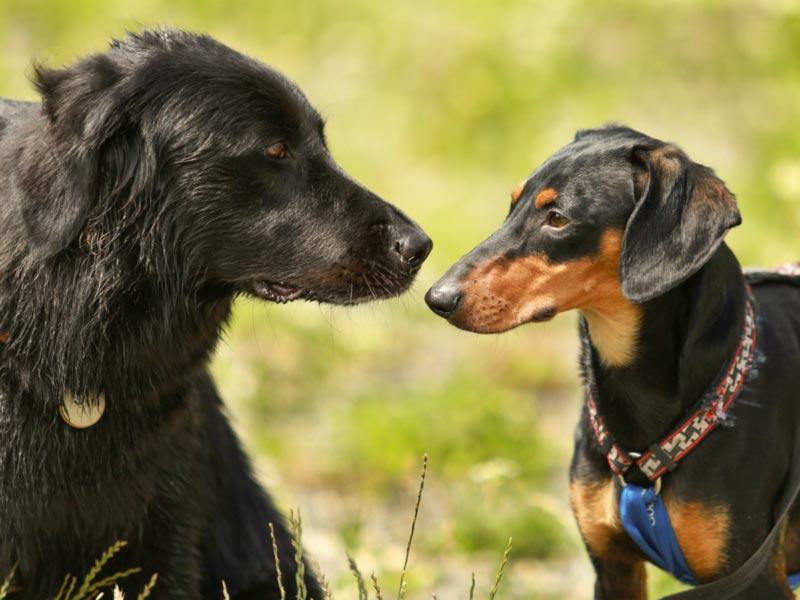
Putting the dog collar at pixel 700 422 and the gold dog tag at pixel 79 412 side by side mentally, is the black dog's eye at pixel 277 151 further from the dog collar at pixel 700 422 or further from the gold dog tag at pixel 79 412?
the dog collar at pixel 700 422

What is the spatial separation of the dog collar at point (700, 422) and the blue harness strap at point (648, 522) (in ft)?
0.15

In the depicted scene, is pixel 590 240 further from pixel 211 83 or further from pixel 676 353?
pixel 211 83

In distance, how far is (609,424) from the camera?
3461mm

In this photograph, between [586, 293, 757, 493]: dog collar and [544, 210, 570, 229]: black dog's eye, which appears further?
[544, 210, 570, 229]: black dog's eye

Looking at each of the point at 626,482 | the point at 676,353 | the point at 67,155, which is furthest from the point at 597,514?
the point at 67,155

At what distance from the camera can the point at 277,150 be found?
336 cm

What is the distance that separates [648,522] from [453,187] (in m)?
6.00

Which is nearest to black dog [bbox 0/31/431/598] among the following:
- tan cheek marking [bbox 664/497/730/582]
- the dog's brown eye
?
the dog's brown eye

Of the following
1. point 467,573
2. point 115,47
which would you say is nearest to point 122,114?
point 115,47

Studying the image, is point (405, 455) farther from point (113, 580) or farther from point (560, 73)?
point (560, 73)

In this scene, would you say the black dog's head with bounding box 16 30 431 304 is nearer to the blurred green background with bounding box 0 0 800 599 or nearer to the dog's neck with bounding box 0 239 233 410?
the dog's neck with bounding box 0 239 233 410

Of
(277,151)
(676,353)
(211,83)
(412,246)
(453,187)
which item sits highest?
(453,187)

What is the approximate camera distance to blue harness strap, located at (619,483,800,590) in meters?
3.31

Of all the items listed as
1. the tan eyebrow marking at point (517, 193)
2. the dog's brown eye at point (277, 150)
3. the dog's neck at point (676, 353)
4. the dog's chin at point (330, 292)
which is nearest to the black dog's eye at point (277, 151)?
the dog's brown eye at point (277, 150)
